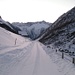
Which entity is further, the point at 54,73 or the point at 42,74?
the point at 54,73

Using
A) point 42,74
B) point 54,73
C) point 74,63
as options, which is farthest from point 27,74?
point 74,63

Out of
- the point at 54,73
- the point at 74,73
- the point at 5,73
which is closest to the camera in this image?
the point at 5,73

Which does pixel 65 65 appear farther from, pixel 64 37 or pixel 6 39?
pixel 64 37

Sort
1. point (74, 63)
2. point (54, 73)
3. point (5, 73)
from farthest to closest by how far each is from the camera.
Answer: point (74, 63), point (54, 73), point (5, 73)

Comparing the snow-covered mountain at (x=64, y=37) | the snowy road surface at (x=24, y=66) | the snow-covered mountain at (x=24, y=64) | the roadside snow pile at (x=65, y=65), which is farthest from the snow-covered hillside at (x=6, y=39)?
the snow-covered mountain at (x=64, y=37)

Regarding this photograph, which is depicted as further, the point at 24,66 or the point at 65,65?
the point at 65,65

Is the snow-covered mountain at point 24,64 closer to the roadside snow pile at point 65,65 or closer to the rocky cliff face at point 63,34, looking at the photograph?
the roadside snow pile at point 65,65

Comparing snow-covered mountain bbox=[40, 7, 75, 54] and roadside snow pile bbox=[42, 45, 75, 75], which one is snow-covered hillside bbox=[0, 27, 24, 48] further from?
snow-covered mountain bbox=[40, 7, 75, 54]

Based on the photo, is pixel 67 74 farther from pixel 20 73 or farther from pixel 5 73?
pixel 5 73

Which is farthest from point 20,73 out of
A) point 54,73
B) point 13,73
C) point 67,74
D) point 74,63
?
point 74,63

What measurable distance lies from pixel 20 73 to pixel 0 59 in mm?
4695

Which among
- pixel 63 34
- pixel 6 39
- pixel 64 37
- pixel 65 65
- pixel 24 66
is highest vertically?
pixel 63 34

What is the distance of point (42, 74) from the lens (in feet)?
40.4

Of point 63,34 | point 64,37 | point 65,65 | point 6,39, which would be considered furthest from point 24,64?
point 63,34
